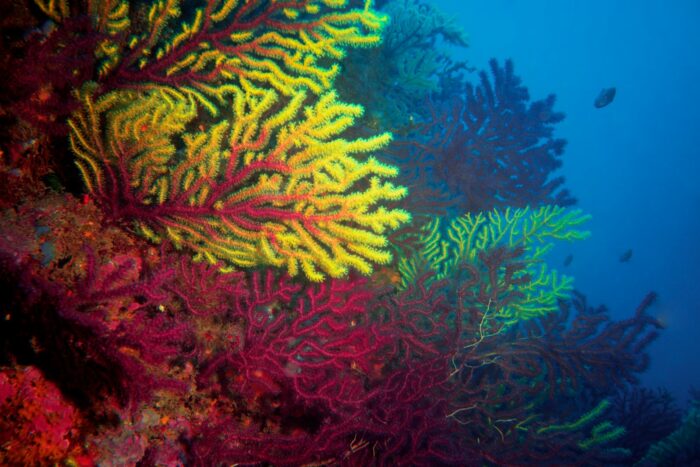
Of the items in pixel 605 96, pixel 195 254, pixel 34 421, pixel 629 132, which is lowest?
pixel 34 421

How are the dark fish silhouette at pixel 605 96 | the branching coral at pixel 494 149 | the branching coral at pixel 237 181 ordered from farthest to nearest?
1. the dark fish silhouette at pixel 605 96
2. the branching coral at pixel 494 149
3. the branching coral at pixel 237 181

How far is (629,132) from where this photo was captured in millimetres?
94938

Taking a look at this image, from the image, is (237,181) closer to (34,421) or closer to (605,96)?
(34,421)

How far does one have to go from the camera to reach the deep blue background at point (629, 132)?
53938 mm

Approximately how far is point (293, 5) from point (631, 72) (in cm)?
14347

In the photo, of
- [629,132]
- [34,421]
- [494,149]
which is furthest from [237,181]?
[629,132]

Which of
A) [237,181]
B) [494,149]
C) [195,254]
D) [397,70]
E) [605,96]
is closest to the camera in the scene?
[237,181]

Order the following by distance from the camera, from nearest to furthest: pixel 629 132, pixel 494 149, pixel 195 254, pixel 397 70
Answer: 1. pixel 195 254
2. pixel 397 70
3. pixel 494 149
4. pixel 629 132

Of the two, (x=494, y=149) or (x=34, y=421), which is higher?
(x=494, y=149)

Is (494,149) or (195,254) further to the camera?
(494,149)

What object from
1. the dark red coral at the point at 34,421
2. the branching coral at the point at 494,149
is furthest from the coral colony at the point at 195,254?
the branching coral at the point at 494,149

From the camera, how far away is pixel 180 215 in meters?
2.65

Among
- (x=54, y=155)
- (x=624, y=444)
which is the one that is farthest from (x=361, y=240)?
(x=624, y=444)

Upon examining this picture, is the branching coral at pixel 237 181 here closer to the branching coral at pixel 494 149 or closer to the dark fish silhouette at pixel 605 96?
the branching coral at pixel 494 149
